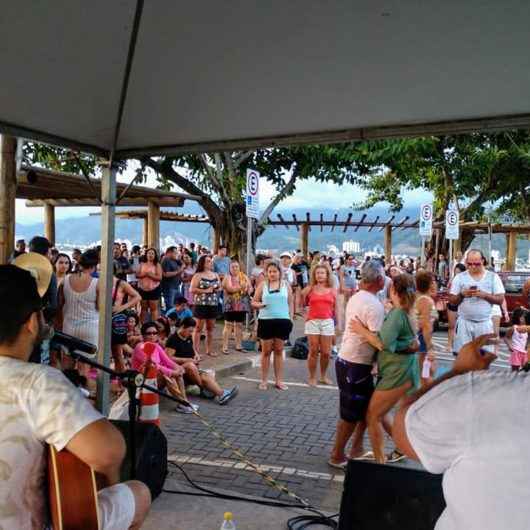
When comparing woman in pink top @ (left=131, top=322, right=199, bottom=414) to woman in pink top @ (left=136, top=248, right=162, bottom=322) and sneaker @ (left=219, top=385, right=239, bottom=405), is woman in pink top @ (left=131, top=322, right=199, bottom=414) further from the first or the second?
woman in pink top @ (left=136, top=248, right=162, bottom=322)

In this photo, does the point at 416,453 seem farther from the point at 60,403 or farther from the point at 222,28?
the point at 222,28

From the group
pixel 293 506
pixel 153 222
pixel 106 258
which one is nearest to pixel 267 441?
pixel 293 506

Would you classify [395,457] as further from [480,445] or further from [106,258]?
[480,445]

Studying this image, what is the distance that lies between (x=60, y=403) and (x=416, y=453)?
1.08m

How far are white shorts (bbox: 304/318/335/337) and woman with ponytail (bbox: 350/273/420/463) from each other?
2.71m

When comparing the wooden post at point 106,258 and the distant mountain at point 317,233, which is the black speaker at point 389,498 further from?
the distant mountain at point 317,233

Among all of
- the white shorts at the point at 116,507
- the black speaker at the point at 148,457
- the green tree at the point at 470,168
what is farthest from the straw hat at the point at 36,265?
the green tree at the point at 470,168

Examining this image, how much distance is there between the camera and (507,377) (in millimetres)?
1347

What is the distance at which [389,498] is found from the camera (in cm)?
285

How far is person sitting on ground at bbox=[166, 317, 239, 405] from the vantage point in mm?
6629

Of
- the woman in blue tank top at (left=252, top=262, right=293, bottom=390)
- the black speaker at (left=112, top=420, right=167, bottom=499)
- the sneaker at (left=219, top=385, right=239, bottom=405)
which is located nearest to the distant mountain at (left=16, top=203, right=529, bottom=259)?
the woman in blue tank top at (left=252, top=262, right=293, bottom=390)

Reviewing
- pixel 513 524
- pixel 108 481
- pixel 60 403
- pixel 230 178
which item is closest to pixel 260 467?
pixel 108 481

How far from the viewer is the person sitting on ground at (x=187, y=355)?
21.7 ft

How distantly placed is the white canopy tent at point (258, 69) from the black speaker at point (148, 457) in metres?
2.14
